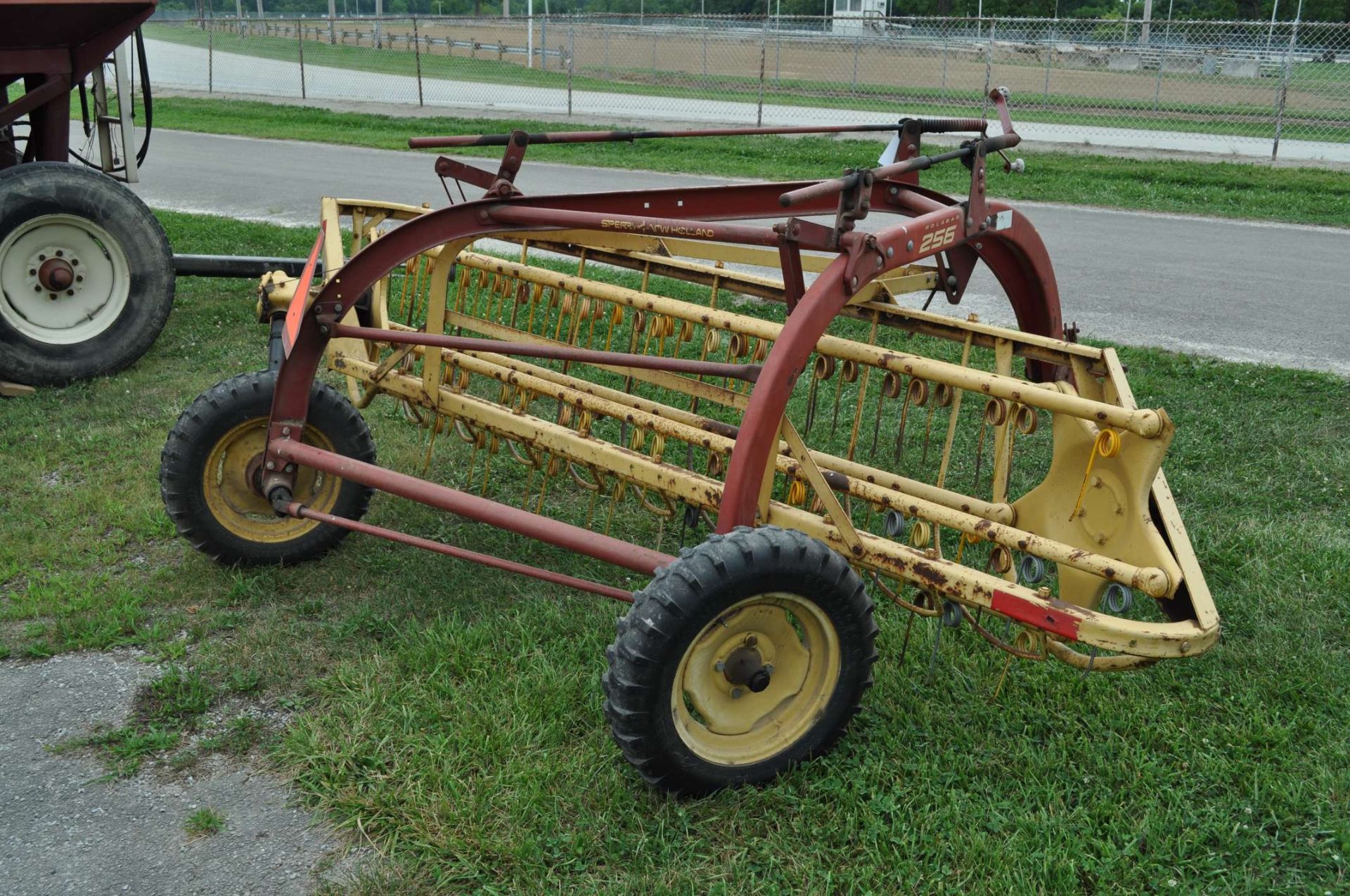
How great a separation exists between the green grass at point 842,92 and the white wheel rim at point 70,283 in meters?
15.4

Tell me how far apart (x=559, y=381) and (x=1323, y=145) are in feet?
57.6

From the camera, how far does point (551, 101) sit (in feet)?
75.6

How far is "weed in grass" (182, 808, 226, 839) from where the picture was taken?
3178 millimetres

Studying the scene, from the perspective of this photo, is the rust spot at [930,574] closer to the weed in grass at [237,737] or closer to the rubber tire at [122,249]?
the weed in grass at [237,737]

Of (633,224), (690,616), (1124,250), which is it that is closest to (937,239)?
(633,224)

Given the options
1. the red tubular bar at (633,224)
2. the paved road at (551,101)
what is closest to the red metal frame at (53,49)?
the red tubular bar at (633,224)

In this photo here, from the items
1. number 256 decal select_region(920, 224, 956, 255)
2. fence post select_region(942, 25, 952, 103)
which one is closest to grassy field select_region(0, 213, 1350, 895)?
number 256 decal select_region(920, 224, 956, 255)

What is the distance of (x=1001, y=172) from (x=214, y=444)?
11998 mm

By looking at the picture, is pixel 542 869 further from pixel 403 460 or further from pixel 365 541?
pixel 403 460

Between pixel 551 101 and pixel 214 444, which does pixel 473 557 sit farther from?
pixel 551 101

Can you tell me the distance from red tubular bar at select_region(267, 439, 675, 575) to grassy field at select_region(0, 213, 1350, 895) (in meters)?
0.55

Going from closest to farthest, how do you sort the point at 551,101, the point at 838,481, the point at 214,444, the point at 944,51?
1. the point at 838,481
2. the point at 214,444
3. the point at 944,51
4. the point at 551,101

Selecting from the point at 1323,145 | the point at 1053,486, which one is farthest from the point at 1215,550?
the point at 1323,145

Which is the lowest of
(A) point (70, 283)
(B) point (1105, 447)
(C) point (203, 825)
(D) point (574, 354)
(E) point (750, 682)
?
(C) point (203, 825)
